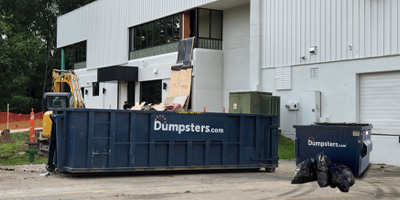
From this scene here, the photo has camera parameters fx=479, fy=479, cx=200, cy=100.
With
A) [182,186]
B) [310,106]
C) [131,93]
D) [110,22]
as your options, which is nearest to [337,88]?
[310,106]

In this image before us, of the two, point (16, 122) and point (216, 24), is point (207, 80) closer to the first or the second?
point (216, 24)

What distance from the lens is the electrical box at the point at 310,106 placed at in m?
20.0

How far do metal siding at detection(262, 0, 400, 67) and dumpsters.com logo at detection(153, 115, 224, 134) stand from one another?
7642mm

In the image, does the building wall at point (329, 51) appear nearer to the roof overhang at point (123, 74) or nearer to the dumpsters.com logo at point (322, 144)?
the dumpsters.com logo at point (322, 144)

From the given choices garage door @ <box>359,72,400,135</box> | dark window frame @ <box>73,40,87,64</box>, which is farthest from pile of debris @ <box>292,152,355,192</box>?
dark window frame @ <box>73,40,87,64</box>

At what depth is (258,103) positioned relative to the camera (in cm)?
2133

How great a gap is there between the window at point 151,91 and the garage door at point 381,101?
14456 mm

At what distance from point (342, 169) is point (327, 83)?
1071 centimetres

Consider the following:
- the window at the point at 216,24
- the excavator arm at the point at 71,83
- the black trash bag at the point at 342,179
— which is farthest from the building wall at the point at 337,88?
the excavator arm at the point at 71,83

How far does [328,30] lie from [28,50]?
3472 centimetres

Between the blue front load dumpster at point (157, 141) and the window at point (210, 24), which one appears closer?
the blue front load dumpster at point (157, 141)

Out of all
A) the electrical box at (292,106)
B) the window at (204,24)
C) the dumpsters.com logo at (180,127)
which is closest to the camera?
the dumpsters.com logo at (180,127)

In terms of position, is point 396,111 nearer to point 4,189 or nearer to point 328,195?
point 328,195

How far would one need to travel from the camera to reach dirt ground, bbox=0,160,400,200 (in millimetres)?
10070
